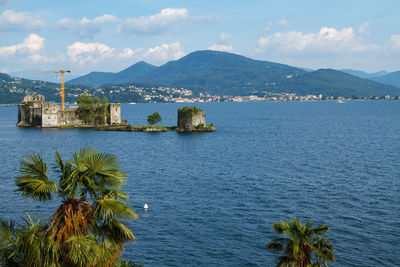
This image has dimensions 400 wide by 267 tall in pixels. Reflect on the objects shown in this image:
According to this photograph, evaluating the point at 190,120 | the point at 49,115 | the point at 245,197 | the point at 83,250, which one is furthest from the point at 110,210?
the point at 49,115

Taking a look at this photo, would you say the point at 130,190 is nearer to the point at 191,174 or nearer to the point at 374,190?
the point at 191,174

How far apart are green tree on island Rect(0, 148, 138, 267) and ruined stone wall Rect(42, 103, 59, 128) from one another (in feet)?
460

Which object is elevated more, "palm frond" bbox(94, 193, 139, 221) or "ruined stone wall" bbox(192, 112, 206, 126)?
"ruined stone wall" bbox(192, 112, 206, 126)

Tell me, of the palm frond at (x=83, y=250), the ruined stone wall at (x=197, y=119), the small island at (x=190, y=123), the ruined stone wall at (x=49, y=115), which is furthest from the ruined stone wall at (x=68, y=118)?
the palm frond at (x=83, y=250)

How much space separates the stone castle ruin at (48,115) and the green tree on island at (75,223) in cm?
13736

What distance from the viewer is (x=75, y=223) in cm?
1165

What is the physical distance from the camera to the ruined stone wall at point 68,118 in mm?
148875

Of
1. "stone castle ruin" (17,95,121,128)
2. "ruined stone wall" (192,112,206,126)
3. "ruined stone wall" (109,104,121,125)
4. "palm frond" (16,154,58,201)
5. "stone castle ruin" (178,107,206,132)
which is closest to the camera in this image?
"palm frond" (16,154,58,201)

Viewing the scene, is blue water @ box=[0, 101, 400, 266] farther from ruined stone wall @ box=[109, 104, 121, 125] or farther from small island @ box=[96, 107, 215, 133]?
ruined stone wall @ box=[109, 104, 121, 125]

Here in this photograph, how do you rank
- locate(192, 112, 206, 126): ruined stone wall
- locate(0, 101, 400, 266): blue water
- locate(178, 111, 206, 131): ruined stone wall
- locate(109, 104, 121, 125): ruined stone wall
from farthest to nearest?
locate(109, 104, 121, 125): ruined stone wall < locate(192, 112, 206, 126): ruined stone wall < locate(178, 111, 206, 131): ruined stone wall < locate(0, 101, 400, 266): blue water

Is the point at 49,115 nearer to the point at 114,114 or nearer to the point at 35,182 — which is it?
the point at 114,114

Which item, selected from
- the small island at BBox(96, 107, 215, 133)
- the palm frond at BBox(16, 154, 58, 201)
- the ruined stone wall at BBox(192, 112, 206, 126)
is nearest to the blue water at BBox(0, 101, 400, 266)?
the palm frond at BBox(16, 154, 58, 201)

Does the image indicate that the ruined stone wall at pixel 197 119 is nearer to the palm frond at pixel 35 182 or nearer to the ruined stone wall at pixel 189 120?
the ruined stone wall at pixel 189 120

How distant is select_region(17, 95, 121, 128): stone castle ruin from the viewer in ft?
474
